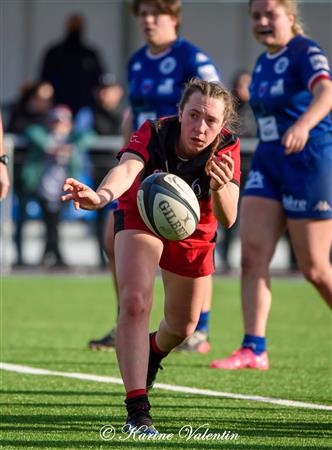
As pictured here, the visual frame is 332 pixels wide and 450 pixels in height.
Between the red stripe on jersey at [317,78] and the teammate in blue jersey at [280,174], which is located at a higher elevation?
the red stripe on jersey at [317,78]

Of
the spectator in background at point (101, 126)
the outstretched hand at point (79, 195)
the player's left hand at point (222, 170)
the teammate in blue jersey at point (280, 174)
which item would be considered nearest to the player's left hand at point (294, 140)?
the teammate in blue jersey at point (280, 174)

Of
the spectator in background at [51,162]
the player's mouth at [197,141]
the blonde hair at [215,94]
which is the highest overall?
the blonde hair at [215,94]

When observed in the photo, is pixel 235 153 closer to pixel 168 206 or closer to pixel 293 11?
pixel 168 206

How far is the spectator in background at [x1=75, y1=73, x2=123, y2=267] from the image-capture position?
17594 millimetres

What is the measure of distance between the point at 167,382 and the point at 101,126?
10.2 meters

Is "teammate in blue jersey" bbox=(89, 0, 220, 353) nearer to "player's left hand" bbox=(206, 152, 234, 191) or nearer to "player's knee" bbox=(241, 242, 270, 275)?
"player's knee" bbox=(241, 242, 270, 275)

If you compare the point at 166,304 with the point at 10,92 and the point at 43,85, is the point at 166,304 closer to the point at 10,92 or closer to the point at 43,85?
the point at 43,85

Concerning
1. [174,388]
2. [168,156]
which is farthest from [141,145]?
[174,388]

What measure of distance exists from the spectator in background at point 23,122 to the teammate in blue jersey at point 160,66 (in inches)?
304

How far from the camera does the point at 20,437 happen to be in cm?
591

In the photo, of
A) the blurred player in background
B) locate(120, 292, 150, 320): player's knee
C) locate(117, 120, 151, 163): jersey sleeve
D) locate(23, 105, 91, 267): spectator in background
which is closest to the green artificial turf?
the blurred player in background

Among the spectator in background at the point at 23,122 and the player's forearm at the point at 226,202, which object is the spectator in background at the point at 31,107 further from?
the player's forearm at the point at 226,202

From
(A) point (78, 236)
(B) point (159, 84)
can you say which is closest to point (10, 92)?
(A) point (78, 236)
